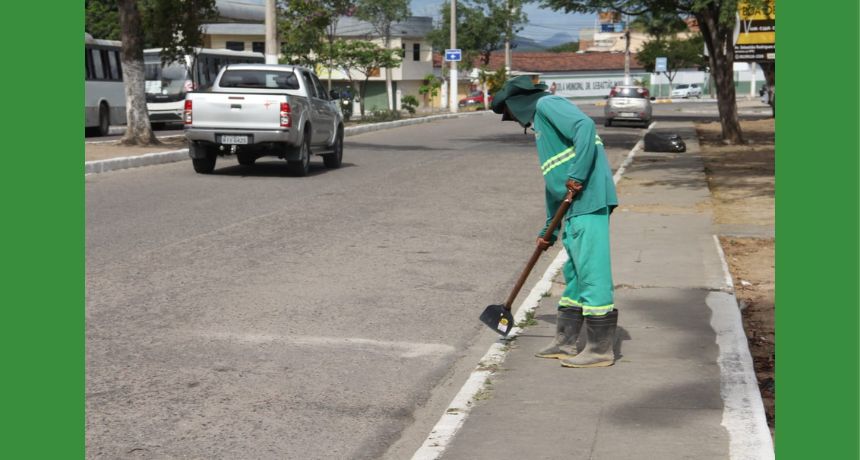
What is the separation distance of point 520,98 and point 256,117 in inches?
505

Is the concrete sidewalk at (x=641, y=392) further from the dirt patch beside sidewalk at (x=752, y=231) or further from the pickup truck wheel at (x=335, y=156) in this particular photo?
the pickup truck wheel at (x=335, y=156)

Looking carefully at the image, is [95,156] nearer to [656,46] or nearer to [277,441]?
[277,441]

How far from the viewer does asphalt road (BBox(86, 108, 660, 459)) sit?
5.84 metres

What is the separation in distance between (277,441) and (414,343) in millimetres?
2265

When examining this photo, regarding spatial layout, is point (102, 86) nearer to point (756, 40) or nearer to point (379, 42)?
point (756, 40)

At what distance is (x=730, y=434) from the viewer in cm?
553

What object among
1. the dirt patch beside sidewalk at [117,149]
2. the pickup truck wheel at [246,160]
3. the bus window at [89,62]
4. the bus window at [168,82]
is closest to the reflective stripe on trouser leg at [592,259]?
the pickup truck wheel at [246,160]

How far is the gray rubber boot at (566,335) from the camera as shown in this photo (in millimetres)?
7184

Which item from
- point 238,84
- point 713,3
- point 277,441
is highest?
point 713,3

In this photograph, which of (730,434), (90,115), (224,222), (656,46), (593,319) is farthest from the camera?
(656,46)

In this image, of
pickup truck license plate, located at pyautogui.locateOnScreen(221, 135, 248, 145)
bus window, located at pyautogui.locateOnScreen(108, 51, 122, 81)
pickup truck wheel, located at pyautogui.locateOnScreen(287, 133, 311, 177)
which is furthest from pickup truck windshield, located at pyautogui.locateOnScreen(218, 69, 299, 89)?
bus window, located at pyautogui.locateOnScreen(108, 51, 122, 81)

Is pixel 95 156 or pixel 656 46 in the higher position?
pixel 656 46

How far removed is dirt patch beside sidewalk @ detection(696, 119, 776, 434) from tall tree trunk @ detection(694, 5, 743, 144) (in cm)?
122

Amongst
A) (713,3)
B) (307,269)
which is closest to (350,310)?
(307,269)
